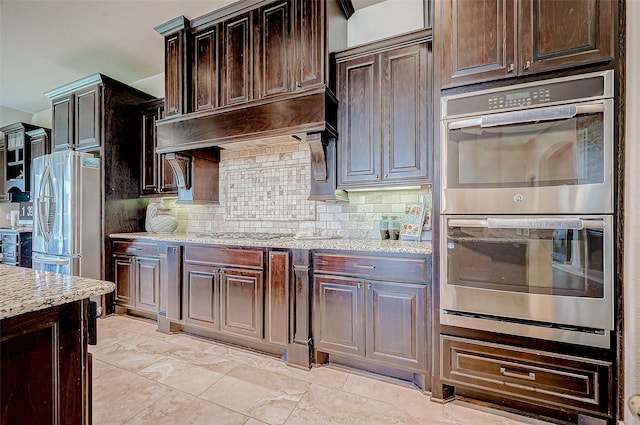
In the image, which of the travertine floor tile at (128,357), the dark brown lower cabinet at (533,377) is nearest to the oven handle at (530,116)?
the dark brown lower cabinet at (533,377)

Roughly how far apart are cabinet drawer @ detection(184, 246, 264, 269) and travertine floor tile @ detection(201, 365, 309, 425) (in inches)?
29.5

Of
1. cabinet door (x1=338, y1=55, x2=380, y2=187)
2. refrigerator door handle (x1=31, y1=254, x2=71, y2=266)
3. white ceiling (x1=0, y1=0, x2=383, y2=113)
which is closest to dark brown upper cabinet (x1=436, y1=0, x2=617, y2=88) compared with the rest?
cabinet door (x1=338, y1=55, x2=380, y2=187)

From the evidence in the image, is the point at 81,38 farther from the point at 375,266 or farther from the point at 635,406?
the point at 635,406

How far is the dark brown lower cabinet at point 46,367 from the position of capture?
0.74 metres

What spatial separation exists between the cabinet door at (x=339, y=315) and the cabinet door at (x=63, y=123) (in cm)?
356

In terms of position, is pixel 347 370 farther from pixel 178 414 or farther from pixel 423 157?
pixel 423 157

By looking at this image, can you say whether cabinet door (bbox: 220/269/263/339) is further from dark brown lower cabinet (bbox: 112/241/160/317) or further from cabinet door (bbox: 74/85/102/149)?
cabinet door (bbox: 74/85/102/149)

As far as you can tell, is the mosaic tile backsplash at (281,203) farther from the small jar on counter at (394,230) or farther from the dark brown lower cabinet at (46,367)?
the dark brown lower cabinet at (46,367)

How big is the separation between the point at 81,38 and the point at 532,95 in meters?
4.01

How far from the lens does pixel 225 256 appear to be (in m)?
2.38

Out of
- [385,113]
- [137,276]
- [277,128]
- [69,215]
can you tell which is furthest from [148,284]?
[385,113]

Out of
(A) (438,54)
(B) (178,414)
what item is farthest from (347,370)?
(A) (438,54)

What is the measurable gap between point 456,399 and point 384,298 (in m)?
0.70

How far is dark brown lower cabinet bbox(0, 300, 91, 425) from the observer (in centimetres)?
74
